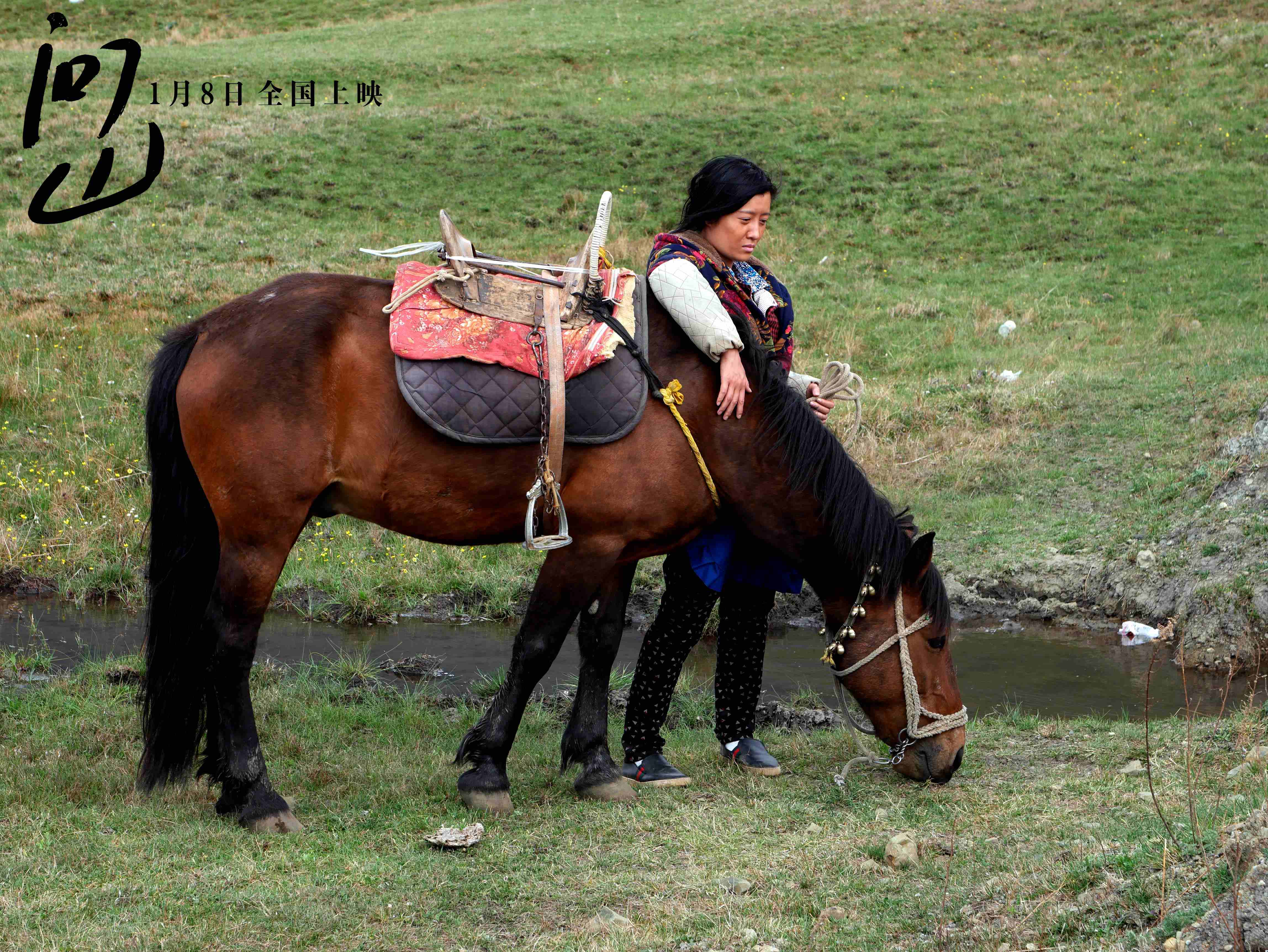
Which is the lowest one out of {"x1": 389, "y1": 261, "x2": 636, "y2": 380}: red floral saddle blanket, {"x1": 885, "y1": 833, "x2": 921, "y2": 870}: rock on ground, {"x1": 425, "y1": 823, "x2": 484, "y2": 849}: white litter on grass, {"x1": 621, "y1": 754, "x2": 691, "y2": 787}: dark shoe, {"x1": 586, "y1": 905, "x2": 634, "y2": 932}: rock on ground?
{"x1": 621, "y1": 754, "x2": 691, "y2": 787}: dark shoe

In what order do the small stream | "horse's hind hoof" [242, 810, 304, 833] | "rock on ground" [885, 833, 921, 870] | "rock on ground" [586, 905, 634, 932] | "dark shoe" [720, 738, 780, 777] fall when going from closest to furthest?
"rock on ground" [586, 905, 634, 932]
"rock on ground" [885, 833, 921, 870]
"horse's hind hoof" [242, 810, 304, 833]
"dark shoe" [720, 738, 780, 777]
the small stream

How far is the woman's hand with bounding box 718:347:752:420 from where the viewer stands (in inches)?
166

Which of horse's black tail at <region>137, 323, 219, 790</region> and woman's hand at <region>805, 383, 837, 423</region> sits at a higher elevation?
woman's hand at <region>805, 383, 837, 423</region>

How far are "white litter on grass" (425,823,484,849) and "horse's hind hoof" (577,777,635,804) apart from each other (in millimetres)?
683

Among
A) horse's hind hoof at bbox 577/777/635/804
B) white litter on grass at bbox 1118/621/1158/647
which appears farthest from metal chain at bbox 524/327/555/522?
white litter on grass at bbox 1118/621/1158/647

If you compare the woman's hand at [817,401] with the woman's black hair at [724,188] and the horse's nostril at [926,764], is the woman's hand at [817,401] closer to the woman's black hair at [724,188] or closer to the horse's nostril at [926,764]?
the woman's black hair at [724,188]

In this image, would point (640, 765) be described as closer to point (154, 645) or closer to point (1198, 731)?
point (154, 645)

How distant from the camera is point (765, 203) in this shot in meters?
4.42

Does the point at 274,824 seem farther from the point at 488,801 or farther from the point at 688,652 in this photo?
the point at 688,652

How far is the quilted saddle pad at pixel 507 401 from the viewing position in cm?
397

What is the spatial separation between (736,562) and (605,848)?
52.5 inches

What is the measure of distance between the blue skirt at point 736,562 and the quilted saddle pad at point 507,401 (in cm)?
66

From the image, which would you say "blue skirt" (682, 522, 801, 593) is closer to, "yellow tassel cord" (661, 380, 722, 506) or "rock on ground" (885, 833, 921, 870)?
"yellow tassel cord" (661, 380, 722, 506)

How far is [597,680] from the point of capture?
4602 millimetres
